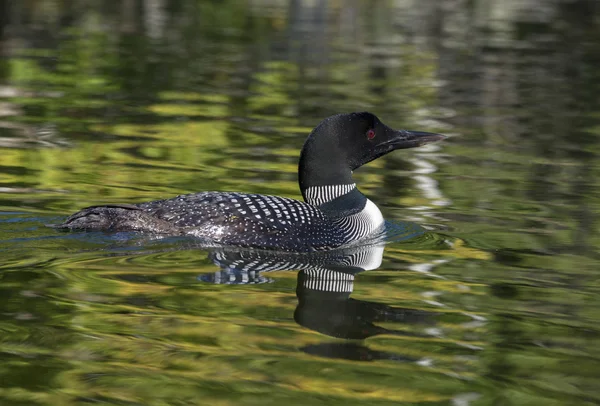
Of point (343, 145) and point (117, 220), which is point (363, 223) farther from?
point (117, 220)

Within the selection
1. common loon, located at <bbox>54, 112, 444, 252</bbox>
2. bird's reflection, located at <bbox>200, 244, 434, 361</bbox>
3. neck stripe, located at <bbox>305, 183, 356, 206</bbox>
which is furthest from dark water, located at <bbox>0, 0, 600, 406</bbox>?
neck stripe, located at <bbox>305, 183, 356, 206</bbox>

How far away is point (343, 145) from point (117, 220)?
1.43m

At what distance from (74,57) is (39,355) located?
12.3 m

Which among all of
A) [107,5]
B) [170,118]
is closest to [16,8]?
[107,5]

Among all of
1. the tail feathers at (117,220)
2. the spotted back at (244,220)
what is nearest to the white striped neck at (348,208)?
the spotted back at (244,220)

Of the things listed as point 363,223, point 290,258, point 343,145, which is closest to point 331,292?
point 290,258

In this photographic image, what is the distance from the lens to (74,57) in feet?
52.7

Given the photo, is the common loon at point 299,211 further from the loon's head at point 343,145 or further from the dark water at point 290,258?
the dark water at point 290,258

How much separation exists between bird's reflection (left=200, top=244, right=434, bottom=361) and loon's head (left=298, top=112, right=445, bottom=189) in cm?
53

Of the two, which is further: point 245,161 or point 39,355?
point 245,161

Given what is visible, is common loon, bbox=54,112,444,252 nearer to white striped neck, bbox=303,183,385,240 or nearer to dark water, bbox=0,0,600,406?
white striped neck, bbox=303,183,385,240

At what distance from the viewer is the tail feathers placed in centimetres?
612

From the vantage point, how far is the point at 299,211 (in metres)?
6.36

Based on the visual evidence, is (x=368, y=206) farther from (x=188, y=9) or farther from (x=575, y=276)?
(x=188, y=9)
